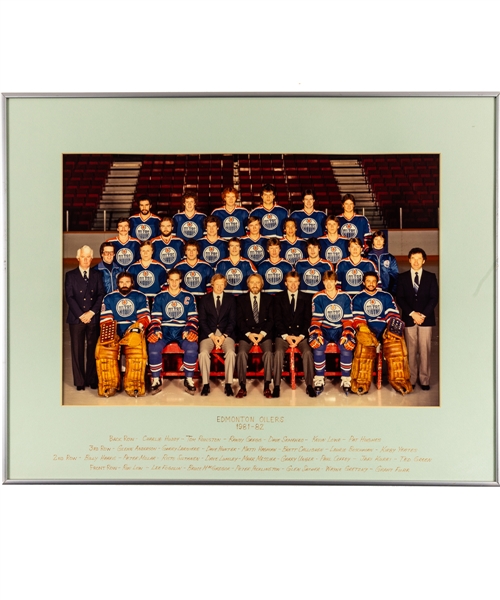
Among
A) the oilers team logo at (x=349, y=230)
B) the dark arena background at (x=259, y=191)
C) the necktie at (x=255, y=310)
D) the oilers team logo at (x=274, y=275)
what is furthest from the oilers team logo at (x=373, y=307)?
the necktie at (x=255, y=310)

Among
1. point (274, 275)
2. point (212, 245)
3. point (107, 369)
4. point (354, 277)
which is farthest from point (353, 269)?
point (107, 369)

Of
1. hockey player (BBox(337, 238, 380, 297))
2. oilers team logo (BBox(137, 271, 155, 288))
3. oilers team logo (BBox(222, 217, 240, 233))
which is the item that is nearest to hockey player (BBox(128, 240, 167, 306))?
oilers team logo (BBox(137, 271, 155, 288))

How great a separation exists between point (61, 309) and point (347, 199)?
5.98ft

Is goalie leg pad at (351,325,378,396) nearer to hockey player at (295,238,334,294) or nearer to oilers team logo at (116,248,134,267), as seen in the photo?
hockey player at (295,238,334,294)

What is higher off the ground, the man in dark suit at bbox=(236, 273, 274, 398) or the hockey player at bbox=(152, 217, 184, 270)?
the hockey player at bbox=(152, 217, 184, 270)

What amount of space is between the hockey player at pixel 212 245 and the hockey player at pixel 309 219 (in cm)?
46

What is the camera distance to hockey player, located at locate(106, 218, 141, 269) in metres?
3.53

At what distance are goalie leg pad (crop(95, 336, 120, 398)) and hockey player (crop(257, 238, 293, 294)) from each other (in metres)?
0.99

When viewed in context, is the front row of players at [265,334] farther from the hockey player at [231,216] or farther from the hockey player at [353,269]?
the hockey player at [231,216]

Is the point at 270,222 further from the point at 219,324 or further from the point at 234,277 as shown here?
the point at 219,324

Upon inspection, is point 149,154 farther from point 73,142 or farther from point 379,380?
point 379,380

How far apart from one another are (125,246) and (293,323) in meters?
1.12

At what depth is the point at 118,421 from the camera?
345cm

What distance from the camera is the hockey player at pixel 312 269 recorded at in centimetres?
353
